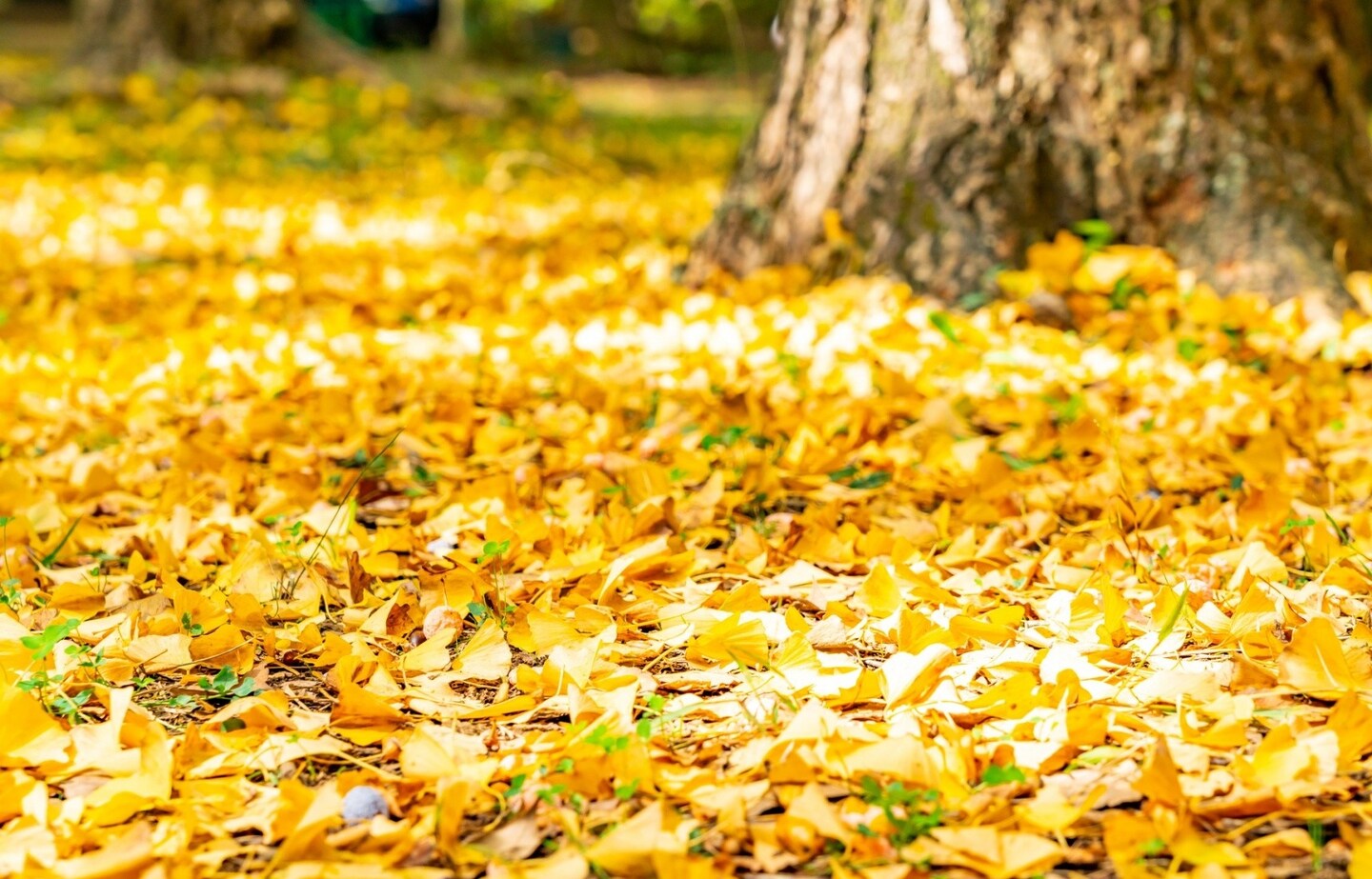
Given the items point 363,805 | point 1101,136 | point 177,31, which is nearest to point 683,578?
point 363,805

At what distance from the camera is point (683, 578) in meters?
1.82

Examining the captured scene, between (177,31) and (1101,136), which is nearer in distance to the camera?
(1101,136)

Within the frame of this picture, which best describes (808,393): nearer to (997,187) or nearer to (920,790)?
(997,187)

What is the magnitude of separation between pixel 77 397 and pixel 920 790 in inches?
82.6

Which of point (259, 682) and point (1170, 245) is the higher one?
point (1170, 245)

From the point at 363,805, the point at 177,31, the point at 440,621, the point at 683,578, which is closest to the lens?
the point at 363,805

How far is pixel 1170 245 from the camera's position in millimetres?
3291

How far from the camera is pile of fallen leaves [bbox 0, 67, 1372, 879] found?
120 cm

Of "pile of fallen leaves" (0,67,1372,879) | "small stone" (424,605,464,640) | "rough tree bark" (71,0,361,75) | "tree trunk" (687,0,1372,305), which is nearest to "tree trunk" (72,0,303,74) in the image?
"rough tree bark" (71,0,361,75)

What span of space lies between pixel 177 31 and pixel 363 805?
27.6ft

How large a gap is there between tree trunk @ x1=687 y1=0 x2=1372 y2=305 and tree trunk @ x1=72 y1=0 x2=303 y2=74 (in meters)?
6.29

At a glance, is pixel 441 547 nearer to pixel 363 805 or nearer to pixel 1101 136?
pixel 363 805

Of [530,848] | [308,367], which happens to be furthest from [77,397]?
[530,848]

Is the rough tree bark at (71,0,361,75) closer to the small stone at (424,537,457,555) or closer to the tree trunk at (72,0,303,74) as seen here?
the tree trunk at (72,0,303,74)
